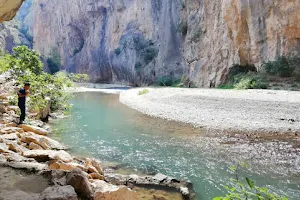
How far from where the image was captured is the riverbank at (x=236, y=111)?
10903 mm

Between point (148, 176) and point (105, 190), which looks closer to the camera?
point (105, 190)

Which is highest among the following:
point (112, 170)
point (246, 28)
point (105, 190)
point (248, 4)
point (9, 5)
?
point (248, 4)

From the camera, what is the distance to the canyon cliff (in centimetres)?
2159

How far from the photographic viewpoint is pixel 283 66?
1955 centimetres

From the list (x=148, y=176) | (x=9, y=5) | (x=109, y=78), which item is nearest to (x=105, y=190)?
(x=148, y=176)

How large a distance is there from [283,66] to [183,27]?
17418 millimetres

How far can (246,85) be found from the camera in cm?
2055

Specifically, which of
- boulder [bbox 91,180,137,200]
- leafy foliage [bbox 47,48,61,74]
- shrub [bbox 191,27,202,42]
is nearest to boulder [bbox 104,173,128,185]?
boulder [bbox 91,180,137,200]

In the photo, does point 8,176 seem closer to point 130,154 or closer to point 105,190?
point 105,190

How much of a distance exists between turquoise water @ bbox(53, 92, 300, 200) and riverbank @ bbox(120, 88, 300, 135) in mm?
1298

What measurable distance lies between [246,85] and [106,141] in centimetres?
1375

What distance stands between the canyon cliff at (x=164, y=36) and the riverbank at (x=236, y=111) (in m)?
7.65

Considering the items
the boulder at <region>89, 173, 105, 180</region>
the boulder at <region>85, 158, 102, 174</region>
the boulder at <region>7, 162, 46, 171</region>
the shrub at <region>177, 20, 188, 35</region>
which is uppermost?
the shrub at <region>177, 20, 188, 35</region>

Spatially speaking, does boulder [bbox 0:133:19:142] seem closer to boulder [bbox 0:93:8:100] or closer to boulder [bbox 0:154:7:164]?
boulder [bbox 0:154:7:164]
